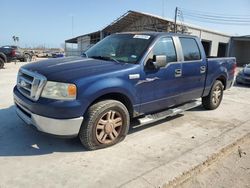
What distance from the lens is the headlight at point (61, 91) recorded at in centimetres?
376

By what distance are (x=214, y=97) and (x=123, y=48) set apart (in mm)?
3148

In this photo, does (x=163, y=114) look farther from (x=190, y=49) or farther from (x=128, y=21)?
(x=128, y=21)

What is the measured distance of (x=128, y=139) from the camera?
187 inches

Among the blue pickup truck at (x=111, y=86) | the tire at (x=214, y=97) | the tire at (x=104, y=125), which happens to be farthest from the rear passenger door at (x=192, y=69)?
the tire at (x=104, y=125)

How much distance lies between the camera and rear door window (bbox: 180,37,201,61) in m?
5.69

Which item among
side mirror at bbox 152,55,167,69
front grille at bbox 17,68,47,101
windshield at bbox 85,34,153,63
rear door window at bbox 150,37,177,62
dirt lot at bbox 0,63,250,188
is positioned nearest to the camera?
dirt lot at bbox 0,63,250,188

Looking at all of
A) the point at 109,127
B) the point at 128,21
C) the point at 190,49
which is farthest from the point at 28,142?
the point at 128,21

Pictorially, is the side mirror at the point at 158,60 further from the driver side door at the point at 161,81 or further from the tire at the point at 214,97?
the tire at the point at 214,97

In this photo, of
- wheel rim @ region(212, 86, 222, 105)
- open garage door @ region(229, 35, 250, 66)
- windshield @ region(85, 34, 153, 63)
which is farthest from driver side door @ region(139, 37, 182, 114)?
open garage door @ region(229, 35, 250, 66)

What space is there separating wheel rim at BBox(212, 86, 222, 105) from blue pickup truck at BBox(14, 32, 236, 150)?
1.03 meters

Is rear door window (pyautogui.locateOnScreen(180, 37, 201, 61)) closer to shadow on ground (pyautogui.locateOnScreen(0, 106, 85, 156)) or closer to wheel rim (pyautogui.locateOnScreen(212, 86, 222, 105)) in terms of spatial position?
wheel rim (pyautogui.locateOnScreen(212, 86, 222, 105))

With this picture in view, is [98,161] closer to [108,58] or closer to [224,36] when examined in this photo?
[108,58]

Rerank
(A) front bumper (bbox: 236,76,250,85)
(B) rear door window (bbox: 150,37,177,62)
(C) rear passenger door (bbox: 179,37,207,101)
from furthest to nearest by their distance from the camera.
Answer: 1. (A) front bumper (bbox: 236,76,250,85)
2. (C) rear passenger door (bbox: 179,37,207,101)
3. (B) rear door window (bbox: 150,37,177,62)

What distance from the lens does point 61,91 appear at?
3.78 m
